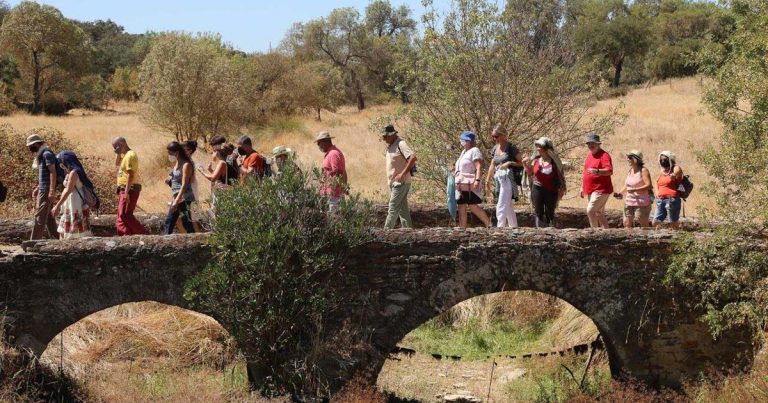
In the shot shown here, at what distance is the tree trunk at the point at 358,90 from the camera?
47.7 metres

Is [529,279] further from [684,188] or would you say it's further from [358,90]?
[358,90]

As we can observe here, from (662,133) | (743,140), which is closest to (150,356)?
(743,140)

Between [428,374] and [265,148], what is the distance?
19.5m

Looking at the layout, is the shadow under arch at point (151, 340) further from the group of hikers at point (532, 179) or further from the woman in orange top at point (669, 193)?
the woman in orange top at point (669, 193)

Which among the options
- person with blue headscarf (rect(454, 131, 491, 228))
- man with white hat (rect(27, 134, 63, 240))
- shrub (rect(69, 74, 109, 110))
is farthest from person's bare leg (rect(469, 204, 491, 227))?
shrub (rect(69, 74, 109, 110))

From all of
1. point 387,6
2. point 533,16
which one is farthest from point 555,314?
point 387,6

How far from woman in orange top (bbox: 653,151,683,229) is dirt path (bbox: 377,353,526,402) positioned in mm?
2781

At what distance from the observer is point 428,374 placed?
11656mm

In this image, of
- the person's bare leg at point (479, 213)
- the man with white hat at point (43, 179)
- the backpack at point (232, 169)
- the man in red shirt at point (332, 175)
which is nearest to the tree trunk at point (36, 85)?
the man with white hat at point (43, 179)

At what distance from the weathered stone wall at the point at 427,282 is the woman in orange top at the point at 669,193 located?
100 inches

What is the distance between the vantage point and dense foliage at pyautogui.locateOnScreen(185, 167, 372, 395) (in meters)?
8.67

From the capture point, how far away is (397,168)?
10.9 m

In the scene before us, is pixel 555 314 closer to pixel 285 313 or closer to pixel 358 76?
pixel 285 313

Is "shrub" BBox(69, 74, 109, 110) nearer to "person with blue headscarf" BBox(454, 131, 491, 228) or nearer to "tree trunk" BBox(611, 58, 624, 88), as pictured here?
"tree trunk" BBox(611, 58, 624, 88)
